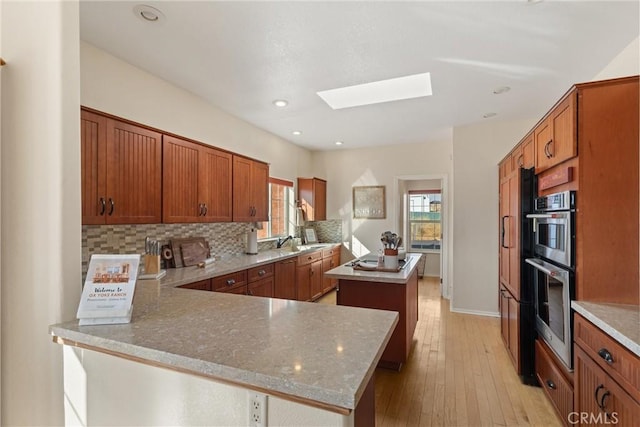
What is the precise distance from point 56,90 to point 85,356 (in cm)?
107

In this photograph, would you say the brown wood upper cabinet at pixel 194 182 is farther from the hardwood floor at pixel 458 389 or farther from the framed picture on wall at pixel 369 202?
the framed picture on wall at pixel 369 202

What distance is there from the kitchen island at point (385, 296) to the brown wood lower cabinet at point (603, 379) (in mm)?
1209

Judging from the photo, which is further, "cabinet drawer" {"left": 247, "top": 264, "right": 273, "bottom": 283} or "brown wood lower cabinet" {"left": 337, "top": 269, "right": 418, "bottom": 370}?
"cabinet drawer" {"left": 247, "top": 264, "right": 273, "bottom": 283}

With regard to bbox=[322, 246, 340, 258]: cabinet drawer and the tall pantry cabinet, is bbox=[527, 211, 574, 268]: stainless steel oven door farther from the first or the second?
bbox=[322, 246, 340, 258]: cabinet drawer

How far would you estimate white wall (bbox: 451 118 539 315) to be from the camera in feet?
14.0

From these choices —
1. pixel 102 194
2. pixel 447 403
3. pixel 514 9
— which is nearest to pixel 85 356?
pixel 102 194

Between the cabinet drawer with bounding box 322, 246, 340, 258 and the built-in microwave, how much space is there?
128 inches

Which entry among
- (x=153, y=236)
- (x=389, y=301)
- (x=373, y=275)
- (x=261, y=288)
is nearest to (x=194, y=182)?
(x=153, y=236)

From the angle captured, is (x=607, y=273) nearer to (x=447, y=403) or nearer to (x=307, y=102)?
(x=447, y=403)

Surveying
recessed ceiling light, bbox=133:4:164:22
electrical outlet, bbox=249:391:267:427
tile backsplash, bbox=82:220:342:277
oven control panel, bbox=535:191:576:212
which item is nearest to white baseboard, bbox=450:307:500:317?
oven control panel, bbox=535:191:576:212

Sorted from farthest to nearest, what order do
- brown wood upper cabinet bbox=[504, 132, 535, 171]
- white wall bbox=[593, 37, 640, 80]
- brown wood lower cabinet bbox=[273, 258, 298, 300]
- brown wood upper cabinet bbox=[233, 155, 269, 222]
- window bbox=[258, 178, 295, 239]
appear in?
window bbox=[258, 178, 295, 239] < brown wood lower cabinet bbox=[273, 258, 298, 300] < brown wood upper cabinet bbox=[233, 155, 269, 222] < brown wood upper cabinet bbox=[504, 132, 535, 171] < white wall bbox=[593, 37, 640, 80]

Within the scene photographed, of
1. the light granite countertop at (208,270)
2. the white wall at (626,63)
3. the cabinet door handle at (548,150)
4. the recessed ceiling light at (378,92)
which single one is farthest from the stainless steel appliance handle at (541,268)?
the light granite countertop at (208,270)

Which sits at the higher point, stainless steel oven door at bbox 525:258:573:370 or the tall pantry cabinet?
the tall pantry cabinet

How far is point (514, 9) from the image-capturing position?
6.15 ft
